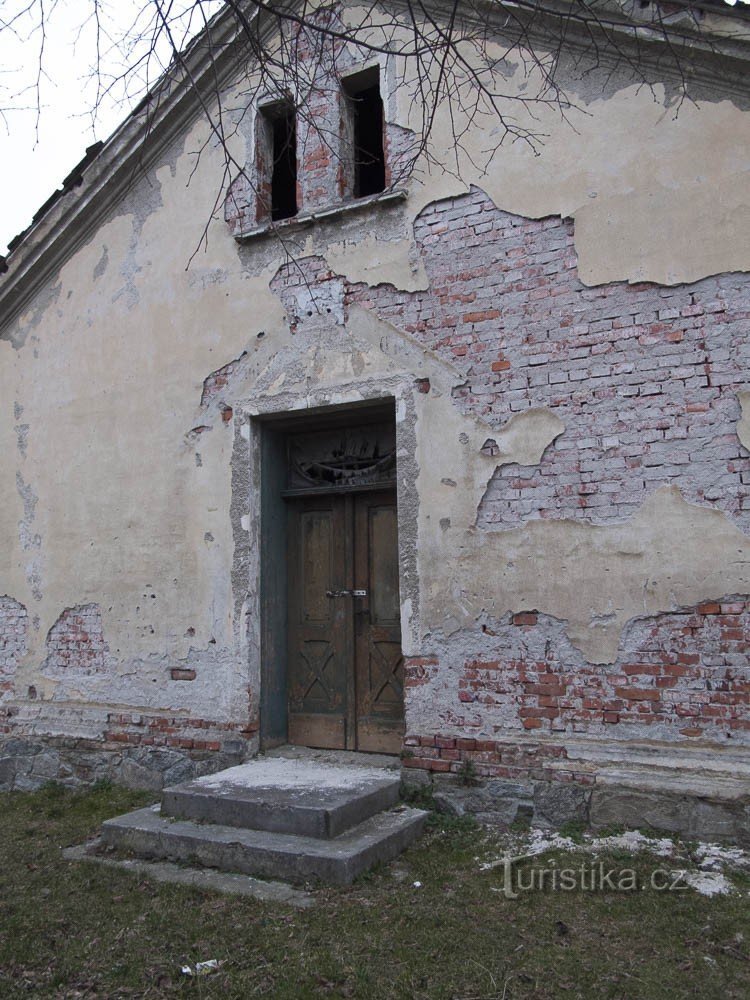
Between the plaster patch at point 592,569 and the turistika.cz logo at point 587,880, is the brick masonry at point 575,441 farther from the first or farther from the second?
the turistika.cz logo at point 587,880

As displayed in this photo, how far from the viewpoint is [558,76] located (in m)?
5.32

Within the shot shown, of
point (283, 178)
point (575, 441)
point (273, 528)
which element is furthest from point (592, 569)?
point (283, 178)

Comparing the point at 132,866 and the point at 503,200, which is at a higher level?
the point at 503,200

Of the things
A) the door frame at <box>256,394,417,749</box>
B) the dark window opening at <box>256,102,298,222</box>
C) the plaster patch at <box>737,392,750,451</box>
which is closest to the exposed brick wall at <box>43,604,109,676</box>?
the door frame at <box>256,394,417,749</box>

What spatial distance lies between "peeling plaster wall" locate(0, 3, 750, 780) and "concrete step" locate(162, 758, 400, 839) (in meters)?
0.50

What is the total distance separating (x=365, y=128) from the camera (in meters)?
6.82

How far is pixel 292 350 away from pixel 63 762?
3840 millimetres

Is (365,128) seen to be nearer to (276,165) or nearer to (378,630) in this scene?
(276,165)

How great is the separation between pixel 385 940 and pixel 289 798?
1.34 meters

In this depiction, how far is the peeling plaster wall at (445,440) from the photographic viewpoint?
4734mm

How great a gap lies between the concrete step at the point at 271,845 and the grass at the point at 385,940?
0.12 meters

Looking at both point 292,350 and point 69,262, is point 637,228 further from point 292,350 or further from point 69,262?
point 69,262

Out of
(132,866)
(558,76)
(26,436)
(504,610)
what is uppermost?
(558,76)

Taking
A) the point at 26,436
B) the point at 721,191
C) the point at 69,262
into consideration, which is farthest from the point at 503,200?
the point at 26,436
